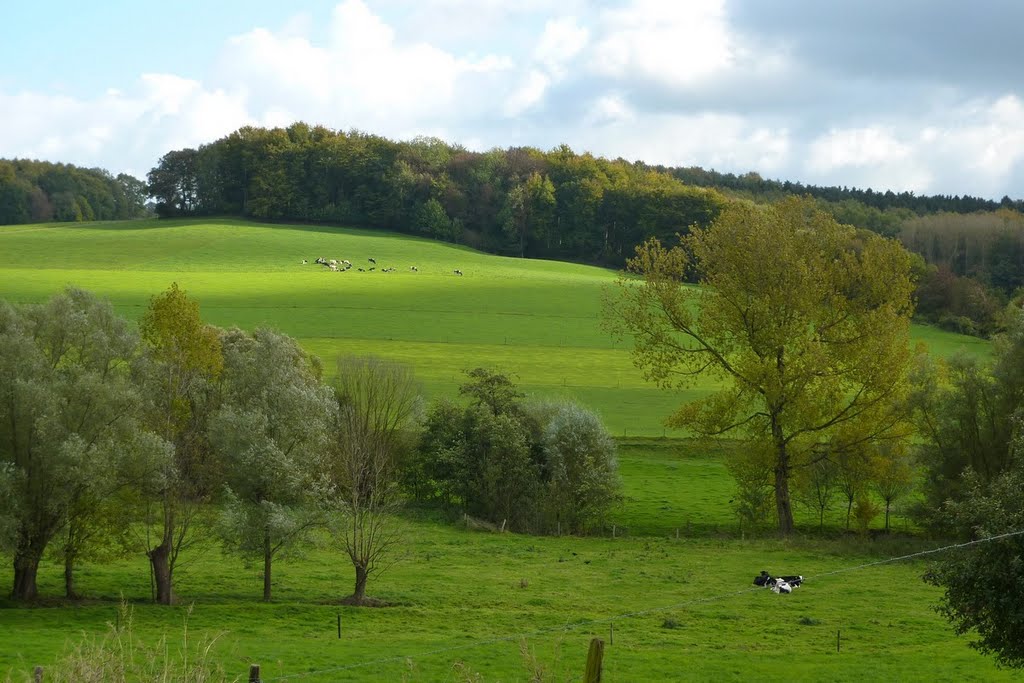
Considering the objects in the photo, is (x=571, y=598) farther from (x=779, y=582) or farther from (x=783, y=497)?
(x=783, y=497)

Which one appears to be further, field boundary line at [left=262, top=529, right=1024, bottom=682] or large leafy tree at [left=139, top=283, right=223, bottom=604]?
large leafy tree at [left=139, top=283, right=223, bottom=604]

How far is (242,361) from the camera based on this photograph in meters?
57.5

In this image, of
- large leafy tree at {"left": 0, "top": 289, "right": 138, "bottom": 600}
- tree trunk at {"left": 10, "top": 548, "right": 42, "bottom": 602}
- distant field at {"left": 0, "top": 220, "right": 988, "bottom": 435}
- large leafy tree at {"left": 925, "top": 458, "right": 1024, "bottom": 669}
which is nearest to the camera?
large leafy tree at {"left": 925, "top": 458, "right": 1024, "bottom": 669}

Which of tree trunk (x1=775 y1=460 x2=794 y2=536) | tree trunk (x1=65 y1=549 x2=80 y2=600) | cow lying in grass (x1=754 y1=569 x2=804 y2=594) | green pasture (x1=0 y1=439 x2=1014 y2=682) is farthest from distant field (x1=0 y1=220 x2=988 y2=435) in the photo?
tree trunk (x1=65 y1=549 x2=80 y2=600)

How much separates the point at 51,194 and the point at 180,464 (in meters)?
158

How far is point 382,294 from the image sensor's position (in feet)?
355

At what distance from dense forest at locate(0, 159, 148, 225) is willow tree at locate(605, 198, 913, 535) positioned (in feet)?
469

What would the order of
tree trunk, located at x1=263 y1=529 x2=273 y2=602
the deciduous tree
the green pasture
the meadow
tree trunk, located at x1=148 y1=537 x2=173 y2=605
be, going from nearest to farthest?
the green pasture < the meadow < tree trunk, located at x1=148 y1=537 x2=173 y2=605 < tree trunk, located at x1=263 y1=529 x2=273 y2=602 < the deciduous tree

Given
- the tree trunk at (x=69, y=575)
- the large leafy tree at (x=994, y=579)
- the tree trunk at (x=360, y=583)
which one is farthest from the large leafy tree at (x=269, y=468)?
the large leafy tree at (x=994, y=579)

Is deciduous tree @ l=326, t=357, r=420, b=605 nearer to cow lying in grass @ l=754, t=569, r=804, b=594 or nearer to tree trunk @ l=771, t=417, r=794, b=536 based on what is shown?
cow lying in grass @ l=754, t=569, r=804, b=594

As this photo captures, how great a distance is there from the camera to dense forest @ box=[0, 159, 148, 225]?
17275 cm

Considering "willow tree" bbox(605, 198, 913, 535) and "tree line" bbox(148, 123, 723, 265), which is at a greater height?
"tree line" bbox(148, 123, 723, 265)

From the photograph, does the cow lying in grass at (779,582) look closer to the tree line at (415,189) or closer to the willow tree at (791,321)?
the willow tree at (791,321)

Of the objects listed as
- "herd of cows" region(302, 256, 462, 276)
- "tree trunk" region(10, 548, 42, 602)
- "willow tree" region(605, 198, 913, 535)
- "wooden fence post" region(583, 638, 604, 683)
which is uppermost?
"herd of cows" region(302, 256, 462, 276)
